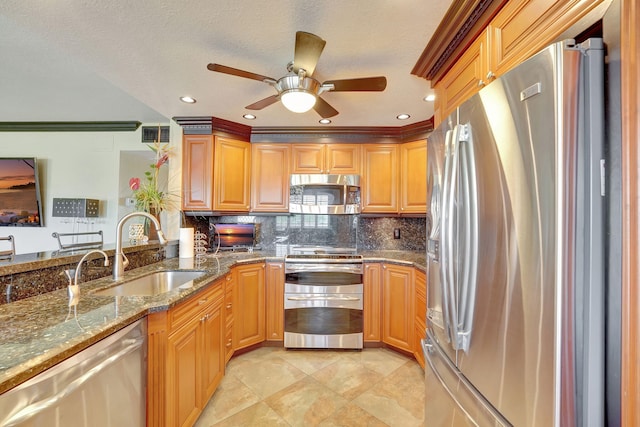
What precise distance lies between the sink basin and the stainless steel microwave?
1286 millimetres

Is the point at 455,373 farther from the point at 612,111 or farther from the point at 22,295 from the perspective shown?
the point at 22,295

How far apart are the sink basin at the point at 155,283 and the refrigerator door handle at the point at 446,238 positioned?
150cm

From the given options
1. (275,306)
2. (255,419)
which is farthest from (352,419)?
(275,306)

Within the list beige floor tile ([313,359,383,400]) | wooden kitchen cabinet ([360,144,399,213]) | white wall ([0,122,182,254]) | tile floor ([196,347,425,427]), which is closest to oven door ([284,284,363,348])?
tile floor ([196,347,425,427])

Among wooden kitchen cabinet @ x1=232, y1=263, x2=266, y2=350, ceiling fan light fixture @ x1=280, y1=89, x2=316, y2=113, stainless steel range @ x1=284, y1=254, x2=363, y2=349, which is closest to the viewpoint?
ceiling fan light fixture @ x1=280, y1=89, x2=316, y2=113

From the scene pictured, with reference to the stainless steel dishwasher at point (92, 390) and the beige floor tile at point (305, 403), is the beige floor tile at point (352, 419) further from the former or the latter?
the stainless steel dishwasher at point (92, 390)

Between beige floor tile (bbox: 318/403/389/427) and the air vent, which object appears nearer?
beige floor tile (bbox: 318/403/389/427)

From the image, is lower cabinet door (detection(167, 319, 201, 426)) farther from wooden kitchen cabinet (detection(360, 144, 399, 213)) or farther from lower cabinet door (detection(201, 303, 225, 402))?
wooden kitchen cabinet (detection(360, 144, 399, 213))

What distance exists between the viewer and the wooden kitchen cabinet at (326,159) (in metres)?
3.01

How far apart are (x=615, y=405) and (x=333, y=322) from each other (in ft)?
7.08

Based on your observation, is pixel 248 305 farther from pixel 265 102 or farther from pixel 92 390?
pixel 265 102

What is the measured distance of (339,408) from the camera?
185 centimetres

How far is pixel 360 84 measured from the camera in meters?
1.57

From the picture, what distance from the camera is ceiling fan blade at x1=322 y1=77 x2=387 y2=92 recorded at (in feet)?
5.04
